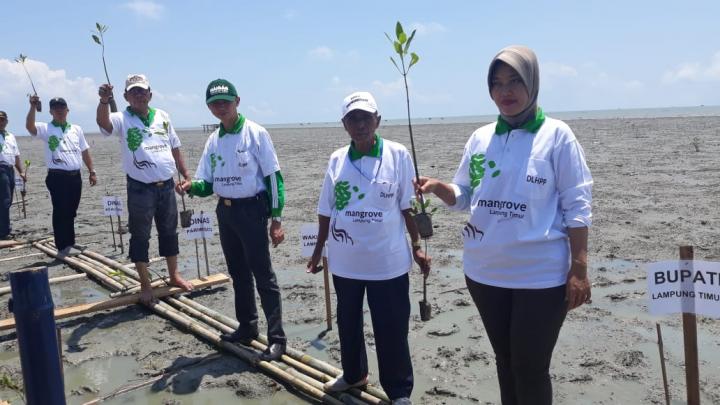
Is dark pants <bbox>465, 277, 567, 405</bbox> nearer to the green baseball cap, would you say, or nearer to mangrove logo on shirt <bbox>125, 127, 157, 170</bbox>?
the green baseball cap

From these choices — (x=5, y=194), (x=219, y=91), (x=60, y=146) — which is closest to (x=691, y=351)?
(x=219, y=91)

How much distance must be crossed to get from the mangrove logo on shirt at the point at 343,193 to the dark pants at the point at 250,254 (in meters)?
1.09

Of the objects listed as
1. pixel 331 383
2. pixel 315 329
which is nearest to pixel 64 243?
pixel 315 329

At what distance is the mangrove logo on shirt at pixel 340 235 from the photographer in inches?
127

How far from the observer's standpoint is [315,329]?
16.7 ft

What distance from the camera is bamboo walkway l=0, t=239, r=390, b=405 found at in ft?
12.1

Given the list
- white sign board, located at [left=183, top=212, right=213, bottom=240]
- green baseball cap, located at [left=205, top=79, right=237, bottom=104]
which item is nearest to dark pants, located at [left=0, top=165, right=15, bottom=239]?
white sign board, located at [left=183, top=212, right=213, bottom=240]

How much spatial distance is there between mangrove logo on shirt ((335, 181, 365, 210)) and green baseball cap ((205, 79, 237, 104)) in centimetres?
134

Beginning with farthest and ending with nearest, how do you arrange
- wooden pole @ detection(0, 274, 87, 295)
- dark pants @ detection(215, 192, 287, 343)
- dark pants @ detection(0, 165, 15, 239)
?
dark pants @ detection(0, 165, 15, 239) → wooden pole @ detection(0, 274, 87, 295) → dark pants @ detection(215, 192, 287, 343)

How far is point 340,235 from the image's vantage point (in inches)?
129

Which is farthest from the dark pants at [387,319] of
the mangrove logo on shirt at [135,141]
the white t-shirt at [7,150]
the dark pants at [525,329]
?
the white t-shirt at [7,150]

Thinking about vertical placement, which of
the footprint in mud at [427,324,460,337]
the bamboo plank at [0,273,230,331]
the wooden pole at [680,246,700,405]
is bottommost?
the footprint in mud at [427,324,460,337]

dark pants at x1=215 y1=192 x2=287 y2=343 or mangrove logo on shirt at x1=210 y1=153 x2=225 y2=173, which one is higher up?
mangrove logo on shirt at x1=210 y1=153 x2=225 y2=173

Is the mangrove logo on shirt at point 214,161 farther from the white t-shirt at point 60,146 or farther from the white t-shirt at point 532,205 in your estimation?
the white t-shirt at point 60,146
